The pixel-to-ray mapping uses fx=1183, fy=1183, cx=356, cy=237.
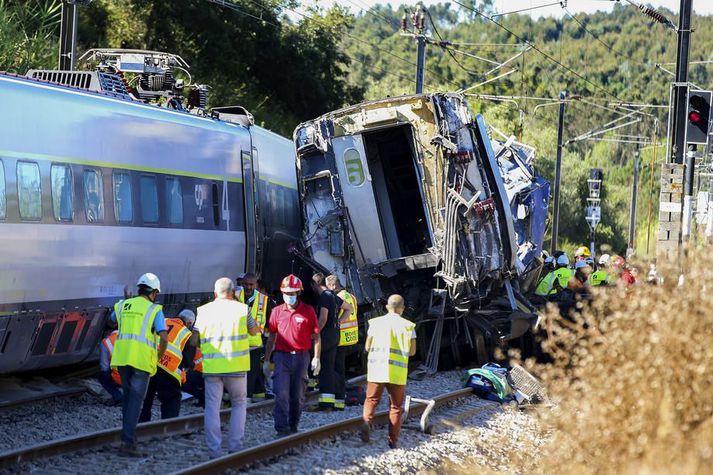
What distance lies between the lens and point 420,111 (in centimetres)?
1667

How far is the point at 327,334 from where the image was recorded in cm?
1359

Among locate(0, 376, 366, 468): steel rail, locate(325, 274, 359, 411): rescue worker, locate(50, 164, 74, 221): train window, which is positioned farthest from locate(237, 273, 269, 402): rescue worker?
locate(50, 164, 74, 221): train window

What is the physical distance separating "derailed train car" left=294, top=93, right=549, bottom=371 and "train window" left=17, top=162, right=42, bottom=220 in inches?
217

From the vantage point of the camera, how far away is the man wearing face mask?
11.5 meters

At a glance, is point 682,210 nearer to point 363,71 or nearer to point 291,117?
point 291,117

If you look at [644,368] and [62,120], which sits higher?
[62,120]

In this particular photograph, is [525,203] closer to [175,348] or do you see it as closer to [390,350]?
[390,350]

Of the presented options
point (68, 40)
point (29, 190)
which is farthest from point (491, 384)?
point (68, 40)

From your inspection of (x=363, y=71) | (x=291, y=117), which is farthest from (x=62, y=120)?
(x=363, y=71)

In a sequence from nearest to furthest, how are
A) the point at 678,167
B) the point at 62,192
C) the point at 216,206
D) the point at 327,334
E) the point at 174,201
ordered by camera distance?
the point at 62,192
the point at 327,334
the point at 174,201
the point at 216,206
the point at 678,167

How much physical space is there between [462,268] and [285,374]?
5.59 metres

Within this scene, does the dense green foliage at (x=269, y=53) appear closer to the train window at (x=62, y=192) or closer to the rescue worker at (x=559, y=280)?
the rescue worker at (x=559, y=280)

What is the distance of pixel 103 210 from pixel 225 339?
13.3 feet

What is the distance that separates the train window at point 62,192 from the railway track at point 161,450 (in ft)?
8.92
